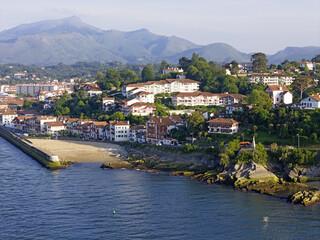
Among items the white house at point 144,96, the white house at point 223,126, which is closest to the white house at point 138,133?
the white house at point 223,126

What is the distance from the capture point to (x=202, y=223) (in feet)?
67.0

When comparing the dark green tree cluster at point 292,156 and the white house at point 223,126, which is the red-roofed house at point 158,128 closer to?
the white house at point 223,126

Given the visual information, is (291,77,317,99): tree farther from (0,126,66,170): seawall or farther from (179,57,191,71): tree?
(0,126,66,170): seawall

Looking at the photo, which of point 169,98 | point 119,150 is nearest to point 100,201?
point 119,150

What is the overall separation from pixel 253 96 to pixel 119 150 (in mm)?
12703

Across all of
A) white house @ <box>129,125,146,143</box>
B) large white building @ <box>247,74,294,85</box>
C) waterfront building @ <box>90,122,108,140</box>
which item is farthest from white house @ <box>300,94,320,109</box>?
waterfront building @ <box>90,122,108,140</box>

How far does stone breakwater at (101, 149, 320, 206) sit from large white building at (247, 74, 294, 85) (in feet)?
88.3

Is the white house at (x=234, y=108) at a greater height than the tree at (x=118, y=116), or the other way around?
the white house at (x=234, y=108)

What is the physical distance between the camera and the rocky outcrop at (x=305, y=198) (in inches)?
894

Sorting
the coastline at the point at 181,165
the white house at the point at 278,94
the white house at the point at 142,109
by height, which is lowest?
the coastline at the point at 181,165

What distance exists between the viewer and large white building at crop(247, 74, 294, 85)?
5806cm

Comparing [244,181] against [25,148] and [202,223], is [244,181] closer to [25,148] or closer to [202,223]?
[202,223]

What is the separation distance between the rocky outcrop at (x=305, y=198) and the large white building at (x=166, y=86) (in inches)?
1372

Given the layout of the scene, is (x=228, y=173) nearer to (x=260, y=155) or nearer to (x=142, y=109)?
(x=260, y=155)
